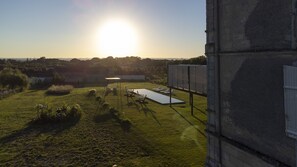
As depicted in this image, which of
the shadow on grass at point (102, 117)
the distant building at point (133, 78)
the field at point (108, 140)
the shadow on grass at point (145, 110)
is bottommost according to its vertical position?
the field at point (108, 140)

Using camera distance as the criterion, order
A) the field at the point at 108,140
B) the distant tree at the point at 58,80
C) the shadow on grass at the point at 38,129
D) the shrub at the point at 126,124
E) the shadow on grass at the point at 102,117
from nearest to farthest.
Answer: the field at the point at 108,140
the shadow on grass at the point at 38,129
the shrub at the point at 126,124
the shadow on grass at the point at 102,117
the distant tree at the point at 58,80

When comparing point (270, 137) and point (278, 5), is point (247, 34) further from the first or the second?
point (270, 137)

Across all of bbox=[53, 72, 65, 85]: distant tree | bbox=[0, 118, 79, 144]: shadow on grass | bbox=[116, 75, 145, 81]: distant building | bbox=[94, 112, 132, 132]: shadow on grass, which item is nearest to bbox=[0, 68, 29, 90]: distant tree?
bbox=[53, 72, 65, 85]: distant tree

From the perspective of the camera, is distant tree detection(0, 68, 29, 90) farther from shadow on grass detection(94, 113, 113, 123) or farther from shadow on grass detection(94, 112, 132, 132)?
shadow on grass detection(94, 112, 132, 132)

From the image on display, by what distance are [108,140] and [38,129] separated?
6595 millimetres

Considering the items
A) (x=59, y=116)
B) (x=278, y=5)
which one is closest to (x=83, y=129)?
(x=59, y=116)

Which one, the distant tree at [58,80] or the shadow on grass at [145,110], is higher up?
the distant tree at [58,80]

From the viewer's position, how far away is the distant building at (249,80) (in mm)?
8859

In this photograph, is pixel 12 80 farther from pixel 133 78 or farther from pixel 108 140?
pixel 108 140

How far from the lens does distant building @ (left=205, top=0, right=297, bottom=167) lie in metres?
8.86

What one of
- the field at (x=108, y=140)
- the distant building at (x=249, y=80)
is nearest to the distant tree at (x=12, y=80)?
the field at (x=108, y=140)

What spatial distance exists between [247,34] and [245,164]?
4433 millimetres

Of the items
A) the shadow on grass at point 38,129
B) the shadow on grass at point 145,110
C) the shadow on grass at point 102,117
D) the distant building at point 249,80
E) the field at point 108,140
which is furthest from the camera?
the shadow on grass at point 145,110

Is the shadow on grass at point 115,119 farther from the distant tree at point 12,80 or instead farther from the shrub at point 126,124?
the distant tree at point 12,80
